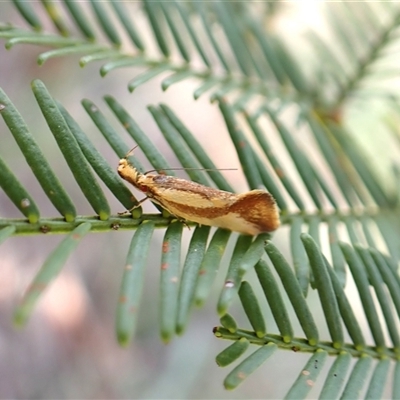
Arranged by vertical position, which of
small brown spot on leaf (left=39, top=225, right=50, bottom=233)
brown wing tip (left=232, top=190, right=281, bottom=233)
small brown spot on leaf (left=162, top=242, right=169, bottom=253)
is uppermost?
small brown spot on leaf (left=39, top=225, right=50, bottom=233)

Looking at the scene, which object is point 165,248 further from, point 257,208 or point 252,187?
point 252,187

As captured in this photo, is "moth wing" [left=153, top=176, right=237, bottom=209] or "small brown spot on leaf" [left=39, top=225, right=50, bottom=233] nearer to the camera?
"small brown spot on leaf" [left=39, top=225, right=50, bottom=233]

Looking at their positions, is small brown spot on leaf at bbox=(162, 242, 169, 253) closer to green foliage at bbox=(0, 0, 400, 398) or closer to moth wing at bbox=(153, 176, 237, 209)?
green foliage at bbox=(0, 0, 400, 398)

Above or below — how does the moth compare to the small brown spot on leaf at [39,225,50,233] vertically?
below

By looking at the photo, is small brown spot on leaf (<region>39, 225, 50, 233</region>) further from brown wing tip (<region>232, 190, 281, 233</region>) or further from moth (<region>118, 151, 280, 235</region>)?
brown wing tip (<region>232, 190, 281, 233</region>)

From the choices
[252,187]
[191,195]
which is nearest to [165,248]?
[191,195]

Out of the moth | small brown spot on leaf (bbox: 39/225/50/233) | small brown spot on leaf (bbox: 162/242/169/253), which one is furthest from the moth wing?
small brown spot on leaf (bbox: 39/225/50/233)

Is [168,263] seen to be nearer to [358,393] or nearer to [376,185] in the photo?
[358,393]

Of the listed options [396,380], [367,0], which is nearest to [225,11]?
[367,0]
